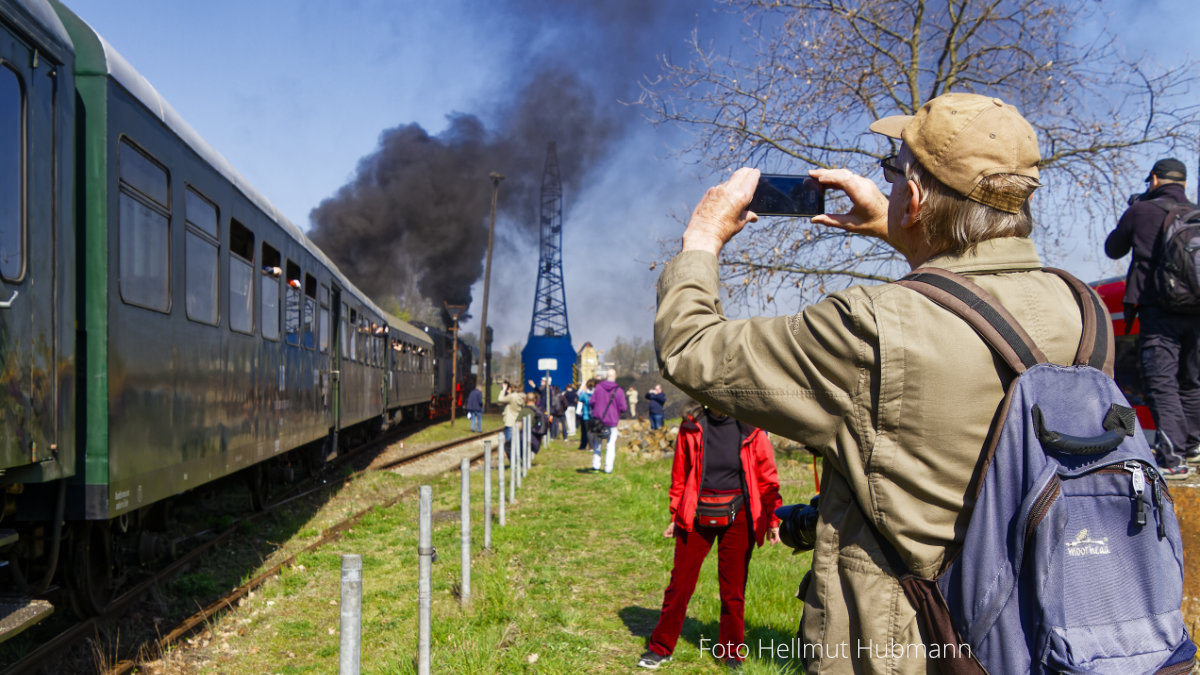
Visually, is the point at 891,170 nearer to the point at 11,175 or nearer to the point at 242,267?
the point at 11,175

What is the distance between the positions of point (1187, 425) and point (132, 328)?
5922mm

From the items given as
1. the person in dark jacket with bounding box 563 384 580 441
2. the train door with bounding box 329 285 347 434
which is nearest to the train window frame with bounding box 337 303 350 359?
the train door with bounding box 329 285 347 434

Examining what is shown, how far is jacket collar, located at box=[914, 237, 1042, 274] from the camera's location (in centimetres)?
174

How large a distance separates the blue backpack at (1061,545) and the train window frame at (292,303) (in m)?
9.19

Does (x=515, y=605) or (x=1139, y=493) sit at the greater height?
(x=1139, y=493)

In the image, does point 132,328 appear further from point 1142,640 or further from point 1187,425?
point 1187,425

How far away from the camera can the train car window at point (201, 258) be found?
652cm

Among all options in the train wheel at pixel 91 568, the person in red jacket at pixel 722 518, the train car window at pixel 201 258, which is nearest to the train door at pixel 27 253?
the train wheel at pixel 91 568

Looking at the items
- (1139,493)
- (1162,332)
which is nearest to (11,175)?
(1139,493)

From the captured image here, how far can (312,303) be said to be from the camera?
465 inches

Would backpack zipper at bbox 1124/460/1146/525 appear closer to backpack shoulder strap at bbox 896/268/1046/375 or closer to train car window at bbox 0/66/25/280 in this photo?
backpack shoulder strap at bbox 896/268/1046/375

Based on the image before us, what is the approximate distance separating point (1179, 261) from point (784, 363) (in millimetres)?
3974

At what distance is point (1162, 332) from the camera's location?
504 centimetres

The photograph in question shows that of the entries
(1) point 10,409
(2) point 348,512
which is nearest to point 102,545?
(1) point 10,409
